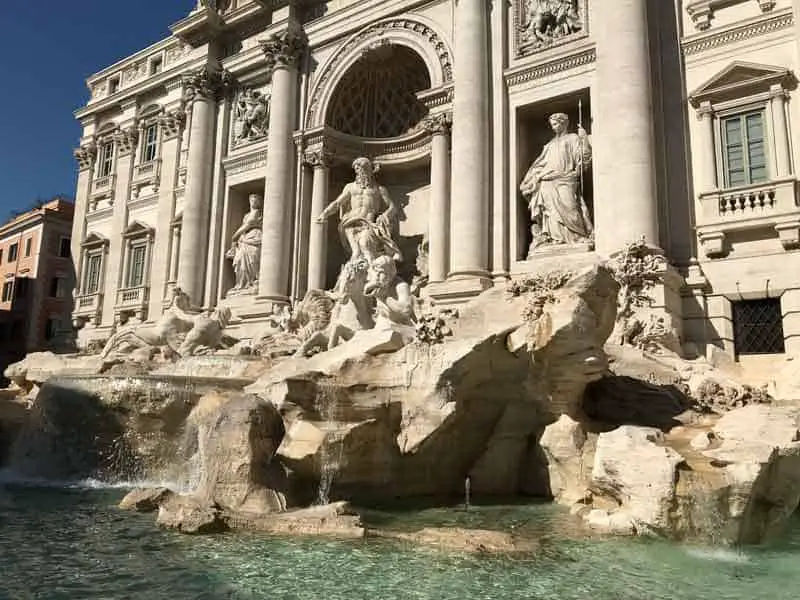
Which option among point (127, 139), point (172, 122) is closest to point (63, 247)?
point (127, 139)

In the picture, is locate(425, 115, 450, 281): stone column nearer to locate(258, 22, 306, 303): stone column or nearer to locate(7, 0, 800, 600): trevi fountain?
locate(7, 0, 800, 600): trevi fountain

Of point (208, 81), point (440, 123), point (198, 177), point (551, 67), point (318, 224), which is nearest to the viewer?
point (551, 67)

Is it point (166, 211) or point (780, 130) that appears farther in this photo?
point (166, 211)

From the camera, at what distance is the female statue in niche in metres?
18.8

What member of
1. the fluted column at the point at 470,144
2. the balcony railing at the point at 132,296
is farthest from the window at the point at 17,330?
the fluted column at the point at 470,144

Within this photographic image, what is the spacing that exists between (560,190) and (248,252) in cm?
939

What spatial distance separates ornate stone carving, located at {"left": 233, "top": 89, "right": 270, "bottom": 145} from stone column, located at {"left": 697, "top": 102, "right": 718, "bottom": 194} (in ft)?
39.3

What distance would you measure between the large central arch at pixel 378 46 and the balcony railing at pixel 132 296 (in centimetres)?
793

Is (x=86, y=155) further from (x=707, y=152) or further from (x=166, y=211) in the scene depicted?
(x=707, y=152)

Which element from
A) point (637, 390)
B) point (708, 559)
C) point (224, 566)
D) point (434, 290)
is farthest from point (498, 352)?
point (434, 290)

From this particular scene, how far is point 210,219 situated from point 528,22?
10766mm

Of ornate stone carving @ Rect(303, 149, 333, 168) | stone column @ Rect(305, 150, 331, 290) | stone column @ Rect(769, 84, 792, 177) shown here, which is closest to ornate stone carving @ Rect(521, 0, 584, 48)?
stone column @ Rect(769, 84, 792, 177)

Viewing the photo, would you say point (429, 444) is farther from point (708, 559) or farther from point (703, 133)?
point (703, 133)

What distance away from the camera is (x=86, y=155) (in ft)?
83.5
